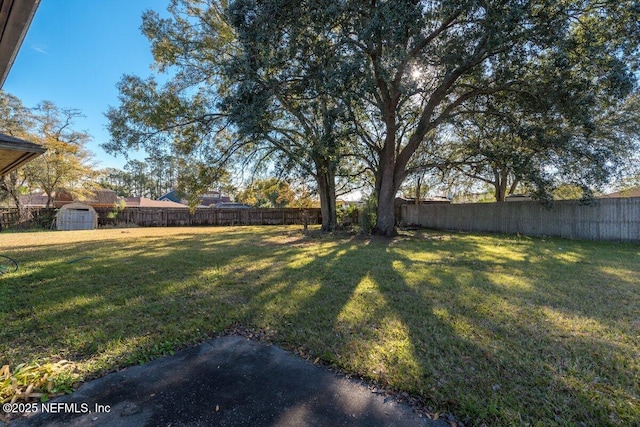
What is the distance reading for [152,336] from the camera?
109 inches

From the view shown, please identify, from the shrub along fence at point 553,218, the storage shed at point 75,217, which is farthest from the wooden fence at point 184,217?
the shrub along fence at point 553,218

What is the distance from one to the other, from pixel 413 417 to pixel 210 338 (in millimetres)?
1904

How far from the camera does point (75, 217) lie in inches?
635

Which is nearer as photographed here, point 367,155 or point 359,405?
point 359,405

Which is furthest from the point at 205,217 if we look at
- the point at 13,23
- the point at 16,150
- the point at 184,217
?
the point at 13,23

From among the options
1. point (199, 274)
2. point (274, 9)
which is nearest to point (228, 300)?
point (199, 274)

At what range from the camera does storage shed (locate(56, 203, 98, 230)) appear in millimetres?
15875

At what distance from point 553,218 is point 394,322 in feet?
35.2

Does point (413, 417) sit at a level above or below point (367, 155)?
below

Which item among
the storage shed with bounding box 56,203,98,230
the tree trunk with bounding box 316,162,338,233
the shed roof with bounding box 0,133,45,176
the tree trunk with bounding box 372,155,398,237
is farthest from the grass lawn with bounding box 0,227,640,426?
the storage shed with bounding box 56,203,98,230

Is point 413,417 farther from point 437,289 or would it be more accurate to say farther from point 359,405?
point 437,289

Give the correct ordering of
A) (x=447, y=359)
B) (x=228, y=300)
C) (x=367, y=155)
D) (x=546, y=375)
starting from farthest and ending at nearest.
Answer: (x=367, y=155) < (x=228, y=300) < (x=447, y=359) < (x=546, y=375)

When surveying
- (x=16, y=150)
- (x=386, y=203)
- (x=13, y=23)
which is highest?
(x=13, y=23)

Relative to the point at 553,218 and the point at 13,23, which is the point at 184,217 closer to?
the point at 13,23
